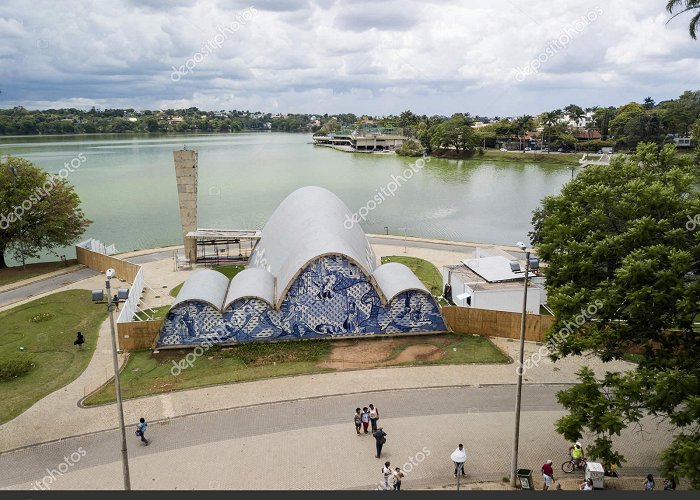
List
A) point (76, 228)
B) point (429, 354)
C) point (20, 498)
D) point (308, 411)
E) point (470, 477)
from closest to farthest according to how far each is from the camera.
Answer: point (20, 498)
point (470, 477)
point (308, 411)
point (429, 354)
point (76, 228)

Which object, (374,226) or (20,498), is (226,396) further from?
(374,226)

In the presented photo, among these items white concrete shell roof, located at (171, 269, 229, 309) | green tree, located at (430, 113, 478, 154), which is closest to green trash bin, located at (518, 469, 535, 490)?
white concrete shell roof, located at (171, 269, 229, 309)

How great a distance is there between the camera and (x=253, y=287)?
82.0 ft

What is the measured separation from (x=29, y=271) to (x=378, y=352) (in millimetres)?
29242

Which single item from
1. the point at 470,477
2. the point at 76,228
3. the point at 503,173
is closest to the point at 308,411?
the point at 470,477

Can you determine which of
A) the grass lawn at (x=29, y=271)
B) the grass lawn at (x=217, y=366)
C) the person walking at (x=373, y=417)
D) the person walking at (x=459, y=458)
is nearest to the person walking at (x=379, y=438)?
the person walking at (x=373, y=417)

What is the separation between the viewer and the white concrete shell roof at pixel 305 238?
24859mm

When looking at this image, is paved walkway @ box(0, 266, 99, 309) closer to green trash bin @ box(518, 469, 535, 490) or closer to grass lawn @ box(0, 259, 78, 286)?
grass lawn @ box(0, 259, 78, 286)

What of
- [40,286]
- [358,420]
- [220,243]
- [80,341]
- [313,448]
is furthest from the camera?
[220,243]

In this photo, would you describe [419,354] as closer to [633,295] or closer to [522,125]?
[633,295]

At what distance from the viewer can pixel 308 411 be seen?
19.7m

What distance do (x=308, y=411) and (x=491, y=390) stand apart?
729 cm

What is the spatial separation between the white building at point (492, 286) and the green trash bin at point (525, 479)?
1248cm

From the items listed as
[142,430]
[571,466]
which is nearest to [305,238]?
→ [142,430]
